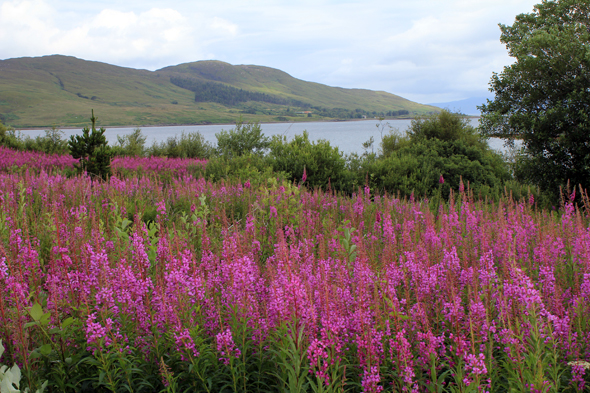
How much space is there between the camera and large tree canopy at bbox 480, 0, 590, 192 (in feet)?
41.4

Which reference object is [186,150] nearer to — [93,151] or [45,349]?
[93,151]

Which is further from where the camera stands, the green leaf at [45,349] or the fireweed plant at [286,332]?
the green leaf at [45,349]

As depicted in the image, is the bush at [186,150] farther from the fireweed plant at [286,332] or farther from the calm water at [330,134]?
the fireweed plant at [286,332]

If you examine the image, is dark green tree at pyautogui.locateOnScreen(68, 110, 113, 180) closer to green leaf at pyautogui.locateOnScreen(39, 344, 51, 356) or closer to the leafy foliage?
the leafy foliage

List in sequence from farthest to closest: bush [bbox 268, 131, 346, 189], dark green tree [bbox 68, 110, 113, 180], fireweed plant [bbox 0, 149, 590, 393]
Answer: bush [bbox 268, 131, 346, 189] < dark green tree [bbox 68, 110, 113, 180] < fireweed plant [bbox 0, 149, 590, 393]

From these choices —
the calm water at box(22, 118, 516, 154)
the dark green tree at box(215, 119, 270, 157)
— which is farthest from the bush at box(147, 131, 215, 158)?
the calm water at box(22, 118, 516, 154)

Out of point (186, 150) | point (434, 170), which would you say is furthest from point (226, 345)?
point (186, 150)

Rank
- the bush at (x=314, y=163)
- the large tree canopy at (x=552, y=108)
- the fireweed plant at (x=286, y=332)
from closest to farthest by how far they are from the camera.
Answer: the fireweed plant at (x=286, y=332) < the large tree canopy at (x=552, y=108) < the bush at (x=314, y=163)

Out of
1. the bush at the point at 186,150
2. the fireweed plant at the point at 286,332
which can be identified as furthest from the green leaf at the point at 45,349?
the bush at the point at 186,150

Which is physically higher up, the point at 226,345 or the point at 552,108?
the point at 552,108

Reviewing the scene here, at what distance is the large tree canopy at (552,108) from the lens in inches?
497

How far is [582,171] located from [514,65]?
4716 millimetres

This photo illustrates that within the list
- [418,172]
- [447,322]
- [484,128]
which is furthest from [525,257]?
[484,128]

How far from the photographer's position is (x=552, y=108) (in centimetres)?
1291
